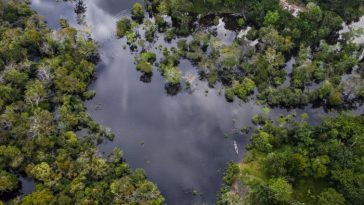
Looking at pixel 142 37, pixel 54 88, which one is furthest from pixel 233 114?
pixel 54 88

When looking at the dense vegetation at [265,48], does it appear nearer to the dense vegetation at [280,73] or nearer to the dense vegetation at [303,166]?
the dense vegetation at [280,73]

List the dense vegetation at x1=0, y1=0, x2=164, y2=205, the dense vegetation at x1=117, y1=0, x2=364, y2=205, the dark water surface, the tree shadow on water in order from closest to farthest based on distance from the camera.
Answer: the dense vegetation at x1=0, y1=0, x2=164, y2=205 → the dense vegetation at x1=117, y1=0, x2=364, y2=205 → the dark water surface → the tree shadow on water

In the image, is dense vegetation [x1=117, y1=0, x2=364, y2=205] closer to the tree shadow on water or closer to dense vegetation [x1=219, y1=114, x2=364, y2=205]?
dense vegetation [x1=219, y1=114, x2=364, y2=205]

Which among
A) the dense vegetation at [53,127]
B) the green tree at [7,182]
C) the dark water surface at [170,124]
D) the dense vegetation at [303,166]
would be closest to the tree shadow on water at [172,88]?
the dark water surface at [170,124]

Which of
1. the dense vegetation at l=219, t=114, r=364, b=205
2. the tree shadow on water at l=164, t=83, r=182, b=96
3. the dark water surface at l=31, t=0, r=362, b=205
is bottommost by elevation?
the dense vegetation at l=219, t=114, r=364, b=205

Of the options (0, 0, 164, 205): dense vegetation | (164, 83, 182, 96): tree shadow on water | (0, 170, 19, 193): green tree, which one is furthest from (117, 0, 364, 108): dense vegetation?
(0, 170, 19, 193): green tree

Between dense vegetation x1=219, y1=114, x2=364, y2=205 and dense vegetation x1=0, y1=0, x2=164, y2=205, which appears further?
dense vegetation x1=0, y1=0, x2=164, y2=205

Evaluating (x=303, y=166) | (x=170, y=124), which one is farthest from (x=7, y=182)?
(x=303, y=166)

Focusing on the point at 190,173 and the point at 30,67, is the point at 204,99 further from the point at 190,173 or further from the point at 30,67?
the point at 30,67
